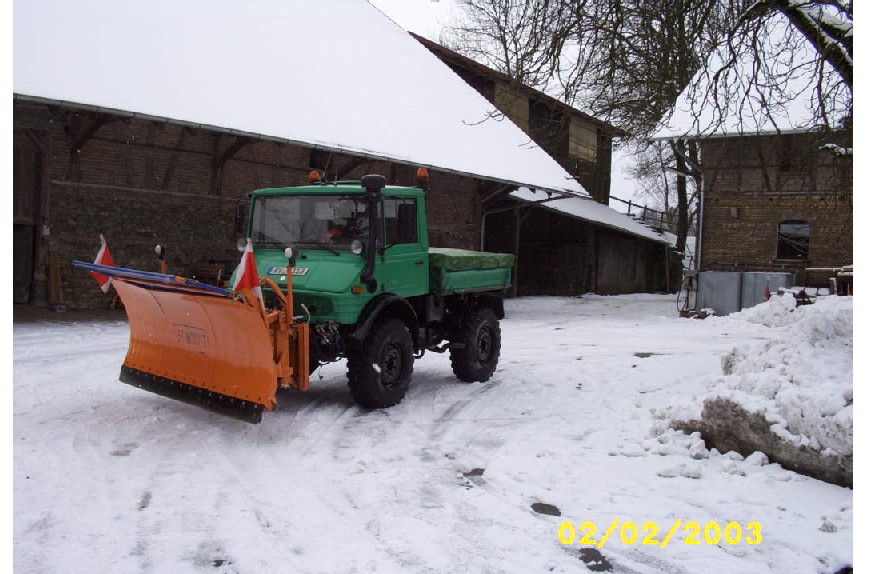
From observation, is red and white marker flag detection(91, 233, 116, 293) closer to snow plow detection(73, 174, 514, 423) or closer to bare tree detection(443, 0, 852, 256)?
snow plow detection(73, 174, 514, 423)

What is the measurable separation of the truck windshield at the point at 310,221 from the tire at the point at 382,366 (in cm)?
88

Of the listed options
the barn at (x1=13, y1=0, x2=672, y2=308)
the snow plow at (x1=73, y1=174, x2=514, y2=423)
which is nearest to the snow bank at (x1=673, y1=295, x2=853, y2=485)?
the snow plow at (x1=73, y1=174, x2=514, y2=423)

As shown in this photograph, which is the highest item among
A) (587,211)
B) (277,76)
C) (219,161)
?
(277,76)

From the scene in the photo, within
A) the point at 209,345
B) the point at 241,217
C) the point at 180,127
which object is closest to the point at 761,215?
the point at 180,127

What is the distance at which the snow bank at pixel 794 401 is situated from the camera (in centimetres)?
459

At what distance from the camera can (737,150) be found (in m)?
20.0

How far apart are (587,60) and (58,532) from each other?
6.21 meters

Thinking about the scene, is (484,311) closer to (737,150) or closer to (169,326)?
(169,326)

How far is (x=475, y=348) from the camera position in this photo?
8094mm

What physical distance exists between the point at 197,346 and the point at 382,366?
1620 millimetres

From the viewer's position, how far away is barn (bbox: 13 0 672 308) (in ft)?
35.7

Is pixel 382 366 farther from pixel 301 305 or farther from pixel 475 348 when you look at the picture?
pixel 475 348

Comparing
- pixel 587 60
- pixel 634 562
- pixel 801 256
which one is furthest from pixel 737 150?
pixel 634 562

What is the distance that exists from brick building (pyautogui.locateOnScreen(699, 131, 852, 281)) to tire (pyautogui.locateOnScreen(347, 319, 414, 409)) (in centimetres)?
1513
